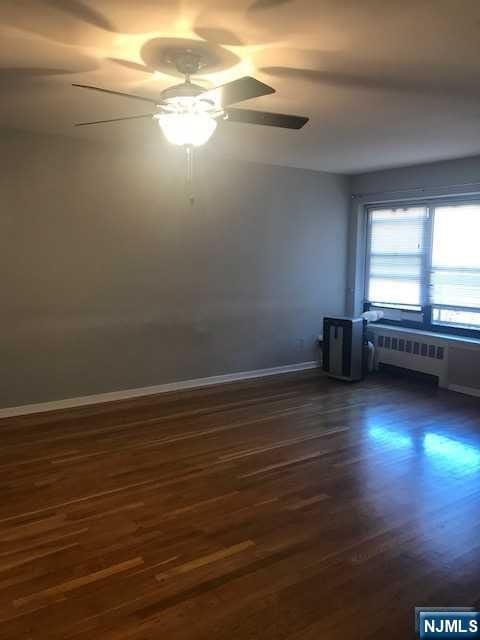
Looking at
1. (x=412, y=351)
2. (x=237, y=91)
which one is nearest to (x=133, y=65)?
(x=237, y=91)

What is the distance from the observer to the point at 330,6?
2004mm

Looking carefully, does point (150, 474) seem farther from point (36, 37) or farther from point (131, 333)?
point (36, 37)

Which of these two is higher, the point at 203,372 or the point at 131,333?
the point at 131,333

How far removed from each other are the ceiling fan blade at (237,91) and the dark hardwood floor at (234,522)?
2.21m

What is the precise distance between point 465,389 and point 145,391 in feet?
11.0

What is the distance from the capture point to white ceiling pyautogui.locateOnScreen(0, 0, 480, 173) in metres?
2.07

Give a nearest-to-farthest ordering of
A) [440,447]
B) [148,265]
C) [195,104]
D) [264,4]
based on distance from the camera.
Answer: [264,4]
[195,104]
[440,447]
[148,265]

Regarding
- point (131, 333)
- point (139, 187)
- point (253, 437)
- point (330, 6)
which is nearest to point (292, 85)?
point (330, 6)

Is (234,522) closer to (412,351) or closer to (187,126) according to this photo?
(187,126)

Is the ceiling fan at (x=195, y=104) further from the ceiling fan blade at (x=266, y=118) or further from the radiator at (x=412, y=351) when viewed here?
the radiator at (x=412, y=351)

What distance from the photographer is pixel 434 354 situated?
5621mm

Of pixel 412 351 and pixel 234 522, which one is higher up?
pixel 412 351

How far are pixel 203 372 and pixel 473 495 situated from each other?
3.04 m

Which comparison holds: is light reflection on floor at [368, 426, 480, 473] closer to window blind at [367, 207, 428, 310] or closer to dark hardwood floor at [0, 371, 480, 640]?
dark hardwood floor at [0, 371, 480, 640]
